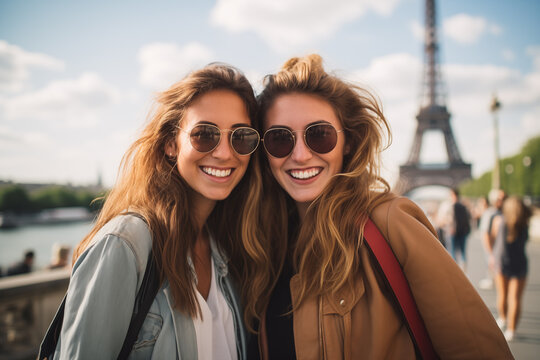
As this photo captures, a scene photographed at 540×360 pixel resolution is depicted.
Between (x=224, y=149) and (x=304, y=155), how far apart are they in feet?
1.60

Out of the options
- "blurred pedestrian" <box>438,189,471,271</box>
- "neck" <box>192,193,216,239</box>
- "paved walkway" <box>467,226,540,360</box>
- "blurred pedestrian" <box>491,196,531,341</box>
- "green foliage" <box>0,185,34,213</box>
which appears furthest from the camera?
"green foliage" <box>0,185,34,213</box>

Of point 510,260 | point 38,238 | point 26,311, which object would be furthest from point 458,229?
point 38,238

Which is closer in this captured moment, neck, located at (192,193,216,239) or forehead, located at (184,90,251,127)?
forehead, located at (184,90,251,127)

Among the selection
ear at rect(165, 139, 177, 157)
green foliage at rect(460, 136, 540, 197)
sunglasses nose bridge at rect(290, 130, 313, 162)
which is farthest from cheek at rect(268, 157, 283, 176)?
green foliage at rect(460, 136, 540, 197)

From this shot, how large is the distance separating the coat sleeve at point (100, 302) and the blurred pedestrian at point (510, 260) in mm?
4910

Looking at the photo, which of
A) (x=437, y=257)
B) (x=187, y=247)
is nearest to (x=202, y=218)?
(x=187, y=247)

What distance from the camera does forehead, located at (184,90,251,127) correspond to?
1883mm

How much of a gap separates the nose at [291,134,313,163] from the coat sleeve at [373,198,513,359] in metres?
0.66

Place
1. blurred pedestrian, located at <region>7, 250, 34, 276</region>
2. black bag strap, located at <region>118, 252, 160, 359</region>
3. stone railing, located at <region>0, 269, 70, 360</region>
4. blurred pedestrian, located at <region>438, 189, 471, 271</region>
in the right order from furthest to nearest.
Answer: blurred pedestrian, located at <region>438, 189, 471, 271</region> < blurred pedestrian, located at <region>7, 250, 34, 276</region> < stone railing, located at <region>0, 269, 70, 360</region> < black bag strap, located at <region>118, 252, 160, 359</region>

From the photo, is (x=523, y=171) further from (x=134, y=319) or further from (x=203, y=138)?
(x=134, y=319)

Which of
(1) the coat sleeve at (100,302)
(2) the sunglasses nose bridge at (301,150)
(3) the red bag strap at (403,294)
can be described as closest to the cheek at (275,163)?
(2) the sunglasses nose bridge at (301,150)

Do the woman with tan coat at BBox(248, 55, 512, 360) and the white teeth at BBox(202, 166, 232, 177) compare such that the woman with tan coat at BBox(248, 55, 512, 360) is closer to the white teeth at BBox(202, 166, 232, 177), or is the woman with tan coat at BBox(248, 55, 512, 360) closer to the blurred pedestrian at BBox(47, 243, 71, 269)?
the white teeth at BBox(202, 166, 232, 177)

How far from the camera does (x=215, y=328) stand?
177 cm

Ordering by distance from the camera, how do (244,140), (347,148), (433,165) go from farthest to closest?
(433,165), (347,148), (244,140)
